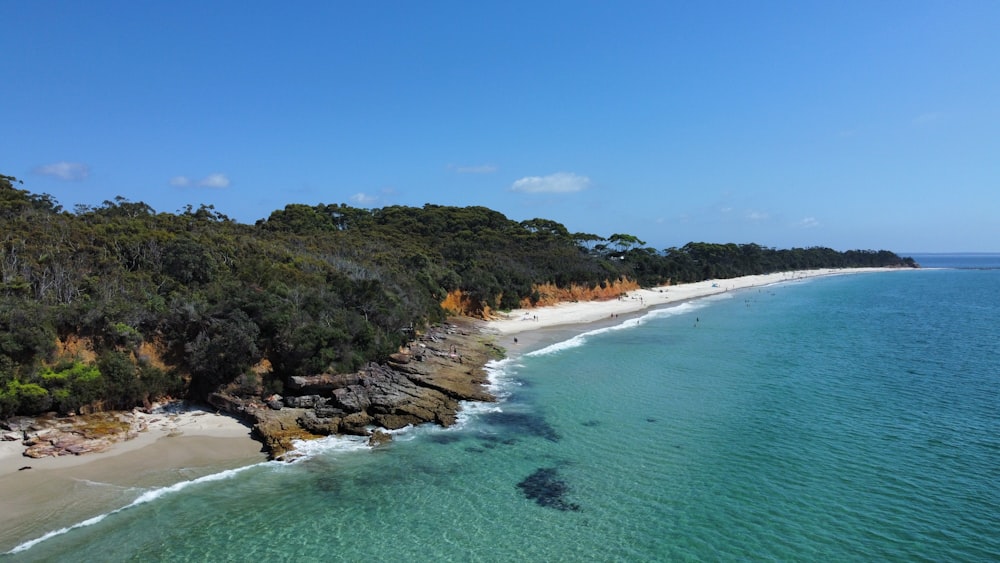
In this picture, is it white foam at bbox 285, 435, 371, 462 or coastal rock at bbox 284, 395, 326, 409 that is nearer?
white foam at bbox 285, 435, 371, 462

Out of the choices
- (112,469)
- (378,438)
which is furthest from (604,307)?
(112,469)

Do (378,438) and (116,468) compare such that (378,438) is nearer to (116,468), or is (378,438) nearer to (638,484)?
(116,468)

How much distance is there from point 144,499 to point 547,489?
12400 mm

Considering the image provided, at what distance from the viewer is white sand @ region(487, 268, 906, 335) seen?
163 ft

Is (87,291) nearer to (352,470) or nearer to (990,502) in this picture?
(352,470)

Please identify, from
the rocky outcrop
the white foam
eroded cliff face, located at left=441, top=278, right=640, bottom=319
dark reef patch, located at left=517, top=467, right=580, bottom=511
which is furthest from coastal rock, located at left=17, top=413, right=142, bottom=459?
eroded cliff face, located at left=441, top=278, right=640, bottom=319

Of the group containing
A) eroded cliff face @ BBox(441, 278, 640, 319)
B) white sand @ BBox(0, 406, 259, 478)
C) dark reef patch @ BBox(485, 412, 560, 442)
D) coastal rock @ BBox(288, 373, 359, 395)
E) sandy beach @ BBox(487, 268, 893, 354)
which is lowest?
dark reef patch @ BBox(485, 412, 560, 442)

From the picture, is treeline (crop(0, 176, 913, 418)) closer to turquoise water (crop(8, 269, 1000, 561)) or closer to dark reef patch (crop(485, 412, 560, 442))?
turquoise water (crop(8, 269, 1000, 561))

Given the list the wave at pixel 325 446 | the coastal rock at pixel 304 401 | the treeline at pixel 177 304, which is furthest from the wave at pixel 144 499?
the treeline at pixel 177 304

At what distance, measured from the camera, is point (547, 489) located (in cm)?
1752

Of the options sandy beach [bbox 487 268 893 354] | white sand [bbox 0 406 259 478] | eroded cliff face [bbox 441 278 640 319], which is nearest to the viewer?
white sand [bbox 0 406 259 478]

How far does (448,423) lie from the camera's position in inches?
925

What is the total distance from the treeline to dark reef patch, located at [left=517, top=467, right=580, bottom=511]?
1271cm

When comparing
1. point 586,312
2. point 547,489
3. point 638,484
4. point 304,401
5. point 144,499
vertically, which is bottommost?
point 638,484
